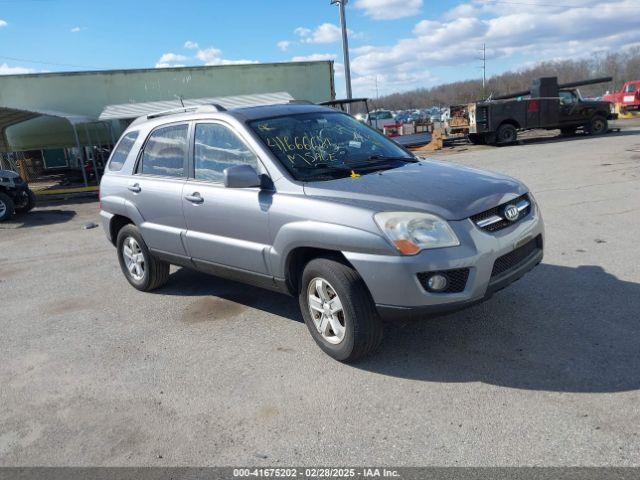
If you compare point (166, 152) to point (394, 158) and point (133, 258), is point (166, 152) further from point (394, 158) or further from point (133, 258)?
point (394, 158)

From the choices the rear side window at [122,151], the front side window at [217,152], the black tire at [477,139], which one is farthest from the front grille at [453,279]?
the black tire at [477,139]

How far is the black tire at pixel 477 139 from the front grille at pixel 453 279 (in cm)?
1937

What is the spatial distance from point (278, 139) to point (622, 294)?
3.19m

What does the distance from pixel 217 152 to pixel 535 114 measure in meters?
19.5

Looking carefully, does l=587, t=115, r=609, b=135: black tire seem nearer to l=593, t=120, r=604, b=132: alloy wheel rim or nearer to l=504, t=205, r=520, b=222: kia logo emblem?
l=593, t=120, r=604, b=132: alloy wheel rim

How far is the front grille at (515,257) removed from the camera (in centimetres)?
346

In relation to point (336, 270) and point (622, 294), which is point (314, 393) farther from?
point (622, 294)

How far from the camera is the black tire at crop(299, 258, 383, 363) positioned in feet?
11.2

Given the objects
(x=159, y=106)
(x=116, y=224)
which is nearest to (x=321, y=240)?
(x=116, y=224)

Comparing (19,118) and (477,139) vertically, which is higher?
(19,118)

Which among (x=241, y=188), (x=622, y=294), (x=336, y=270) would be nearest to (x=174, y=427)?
(x=336, y=270)

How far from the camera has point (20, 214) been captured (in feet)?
43.0

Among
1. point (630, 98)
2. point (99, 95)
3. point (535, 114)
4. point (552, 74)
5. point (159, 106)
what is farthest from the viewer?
point (552, 74)

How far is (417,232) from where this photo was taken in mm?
3240
